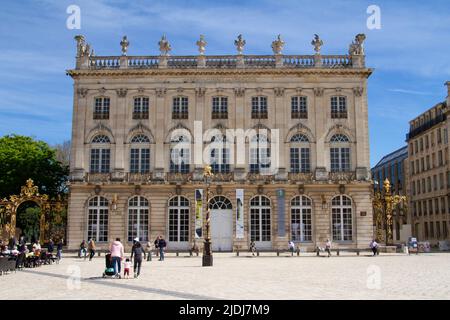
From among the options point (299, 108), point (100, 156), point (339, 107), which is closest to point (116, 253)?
point (100, 156)

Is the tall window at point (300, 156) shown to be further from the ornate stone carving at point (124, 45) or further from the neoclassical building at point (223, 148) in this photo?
the ornate stone carving at point (124, 45)

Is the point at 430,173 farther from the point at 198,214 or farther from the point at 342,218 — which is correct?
the point at 198,214

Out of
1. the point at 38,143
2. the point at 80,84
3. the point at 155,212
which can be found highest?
the point at 80,84

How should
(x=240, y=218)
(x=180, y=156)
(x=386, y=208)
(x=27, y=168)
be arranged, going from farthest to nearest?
(x=27, y=168), (x=180, y=156), (x=240, y=218), (x=386, y=208)

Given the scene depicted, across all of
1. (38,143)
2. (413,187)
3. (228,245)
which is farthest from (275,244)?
(413,187)

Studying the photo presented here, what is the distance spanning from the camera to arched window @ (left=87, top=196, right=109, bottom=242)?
38812mm

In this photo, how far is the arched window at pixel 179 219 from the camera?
128 feet

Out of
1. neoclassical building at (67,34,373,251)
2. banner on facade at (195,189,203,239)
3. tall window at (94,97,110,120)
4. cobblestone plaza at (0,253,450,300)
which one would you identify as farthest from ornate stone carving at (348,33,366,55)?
cobblestone plaza at (0,253,450,300)

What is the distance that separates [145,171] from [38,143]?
15.4 m

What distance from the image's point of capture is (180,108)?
40469 millimetres

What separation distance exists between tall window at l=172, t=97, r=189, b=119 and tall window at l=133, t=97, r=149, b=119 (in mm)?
2230

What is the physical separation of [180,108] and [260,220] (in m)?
10.9
